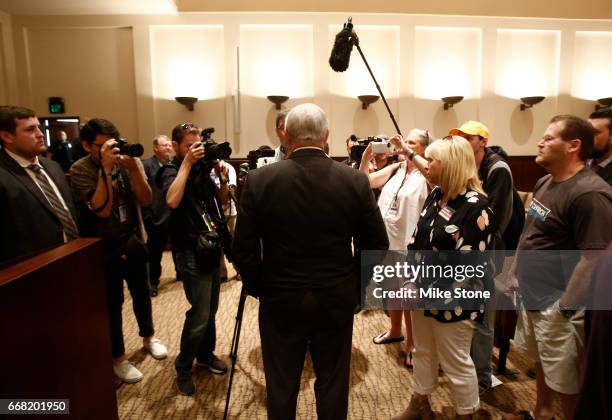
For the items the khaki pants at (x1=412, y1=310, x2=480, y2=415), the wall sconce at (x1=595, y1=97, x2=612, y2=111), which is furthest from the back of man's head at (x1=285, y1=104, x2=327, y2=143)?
the wall sconce at (x1=595, y1=97, x2=612, y2=111)

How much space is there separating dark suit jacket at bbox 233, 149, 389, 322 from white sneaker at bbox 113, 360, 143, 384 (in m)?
1.41

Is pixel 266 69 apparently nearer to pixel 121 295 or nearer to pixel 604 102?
pixel 121 295

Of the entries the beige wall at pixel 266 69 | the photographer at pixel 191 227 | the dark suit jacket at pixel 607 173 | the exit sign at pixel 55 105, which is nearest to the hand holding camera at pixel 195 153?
the photographer at pixel 191 227

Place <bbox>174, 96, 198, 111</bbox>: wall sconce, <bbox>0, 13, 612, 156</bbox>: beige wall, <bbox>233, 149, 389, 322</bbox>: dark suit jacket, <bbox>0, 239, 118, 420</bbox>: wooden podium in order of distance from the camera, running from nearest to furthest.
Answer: <bbox>0, 239, 118, 420</bbox>: wooden podium
<bbox>233, 149, 389, 322</bbox>: dark suit jacket
<bbox>174, 96, 198, 111</bbox>: wall sconce
<bbox>0, 13, 612, 156</bbox>: beige wall

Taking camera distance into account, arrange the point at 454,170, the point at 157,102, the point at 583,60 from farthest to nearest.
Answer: the point at 583,60 → the point at 157,102 → the point at 454,170

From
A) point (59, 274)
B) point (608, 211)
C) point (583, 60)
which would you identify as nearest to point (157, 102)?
point (59, 274)

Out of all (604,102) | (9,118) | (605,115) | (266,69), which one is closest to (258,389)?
(9,118)

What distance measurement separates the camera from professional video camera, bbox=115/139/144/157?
203 cm

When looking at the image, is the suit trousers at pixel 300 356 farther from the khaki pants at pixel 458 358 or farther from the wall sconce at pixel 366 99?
the wall sconce at pixel 366 99

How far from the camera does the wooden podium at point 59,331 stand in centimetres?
106

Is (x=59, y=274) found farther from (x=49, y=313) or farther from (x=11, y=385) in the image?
(x=11, y=385)

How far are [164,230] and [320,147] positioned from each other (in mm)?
1182

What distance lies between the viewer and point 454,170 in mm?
1698

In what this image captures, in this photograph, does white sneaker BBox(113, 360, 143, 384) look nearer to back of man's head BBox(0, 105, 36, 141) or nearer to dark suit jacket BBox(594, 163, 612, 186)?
back of man's head BBox(0, 105, 36, 141)
